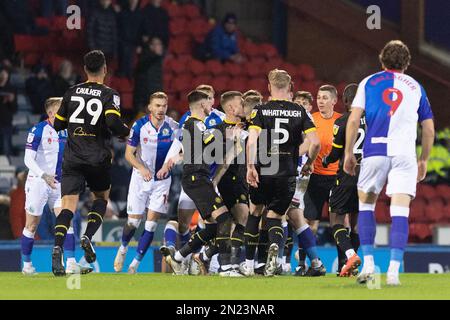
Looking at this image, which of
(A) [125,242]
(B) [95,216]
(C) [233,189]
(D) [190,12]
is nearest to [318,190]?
(C) [233,189]

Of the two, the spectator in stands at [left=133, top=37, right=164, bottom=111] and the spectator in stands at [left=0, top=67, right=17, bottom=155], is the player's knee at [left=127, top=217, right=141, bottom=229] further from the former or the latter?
the spectator in stands at [left=133, top=37, right=164, bottom=111]

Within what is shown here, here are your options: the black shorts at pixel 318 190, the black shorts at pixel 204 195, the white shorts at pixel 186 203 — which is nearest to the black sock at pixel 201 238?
the black shorts at pixel 204 195

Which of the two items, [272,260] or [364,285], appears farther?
[272,260]

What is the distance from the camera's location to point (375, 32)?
66.4ft

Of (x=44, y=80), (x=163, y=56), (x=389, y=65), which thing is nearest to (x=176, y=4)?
(x=163, y=56)

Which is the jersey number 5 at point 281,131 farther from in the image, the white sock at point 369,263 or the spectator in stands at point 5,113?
the spectator in stands at point 5,113

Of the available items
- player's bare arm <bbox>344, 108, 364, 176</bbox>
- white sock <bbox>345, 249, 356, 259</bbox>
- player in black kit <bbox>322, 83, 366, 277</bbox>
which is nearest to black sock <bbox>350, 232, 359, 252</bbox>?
player in black kit <bbox>322, 83, 366, 277</bbox>

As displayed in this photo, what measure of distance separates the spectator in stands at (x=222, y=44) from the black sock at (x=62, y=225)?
9.79 meters

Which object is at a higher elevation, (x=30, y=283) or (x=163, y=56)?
(x=163, y=56)

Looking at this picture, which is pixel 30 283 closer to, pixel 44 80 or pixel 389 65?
pixel 389 65

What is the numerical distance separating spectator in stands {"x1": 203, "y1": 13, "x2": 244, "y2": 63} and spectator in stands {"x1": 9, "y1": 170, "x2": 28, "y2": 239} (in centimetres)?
511

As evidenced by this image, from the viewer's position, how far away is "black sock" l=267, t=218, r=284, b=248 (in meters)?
10.8
